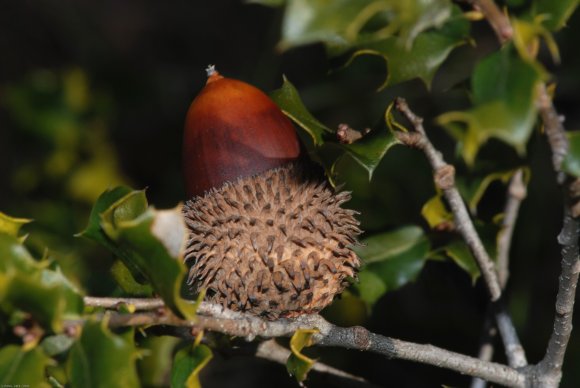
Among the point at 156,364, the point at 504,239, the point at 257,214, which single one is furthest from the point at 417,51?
the point at 156,364

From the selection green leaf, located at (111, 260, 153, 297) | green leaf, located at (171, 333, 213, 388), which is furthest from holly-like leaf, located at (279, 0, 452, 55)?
green leaf, located at (111, 260, 153, 297)

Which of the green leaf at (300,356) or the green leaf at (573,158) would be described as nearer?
the green leaf at (573,158)

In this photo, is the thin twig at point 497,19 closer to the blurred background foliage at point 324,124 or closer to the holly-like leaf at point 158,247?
the blurred background foliage at point 324,124

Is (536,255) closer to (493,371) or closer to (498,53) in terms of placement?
(493,371)

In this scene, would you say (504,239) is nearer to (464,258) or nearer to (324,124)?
(464,258)

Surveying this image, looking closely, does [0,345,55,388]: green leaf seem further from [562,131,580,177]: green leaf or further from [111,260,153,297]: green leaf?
[562,131,580,177]: green leaf

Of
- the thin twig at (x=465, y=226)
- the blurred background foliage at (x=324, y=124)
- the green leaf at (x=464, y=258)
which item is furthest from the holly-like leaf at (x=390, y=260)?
the thin twig at (x=465, y=226)

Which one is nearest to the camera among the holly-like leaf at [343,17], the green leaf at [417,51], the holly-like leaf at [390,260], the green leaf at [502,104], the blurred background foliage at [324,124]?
the green leaf at [502,104]

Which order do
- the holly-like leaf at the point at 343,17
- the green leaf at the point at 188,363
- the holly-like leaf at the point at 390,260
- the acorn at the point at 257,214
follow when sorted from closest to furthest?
the holly-like leaf at the point at 343,17 → the green leaf at the point at 188,363 → the acorn at the point at 257,214 → the holly-like leaf at the point at 390,260

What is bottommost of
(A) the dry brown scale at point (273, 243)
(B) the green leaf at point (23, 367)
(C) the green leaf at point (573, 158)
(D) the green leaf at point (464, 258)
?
(D) the green leaf at point (464, 258)
